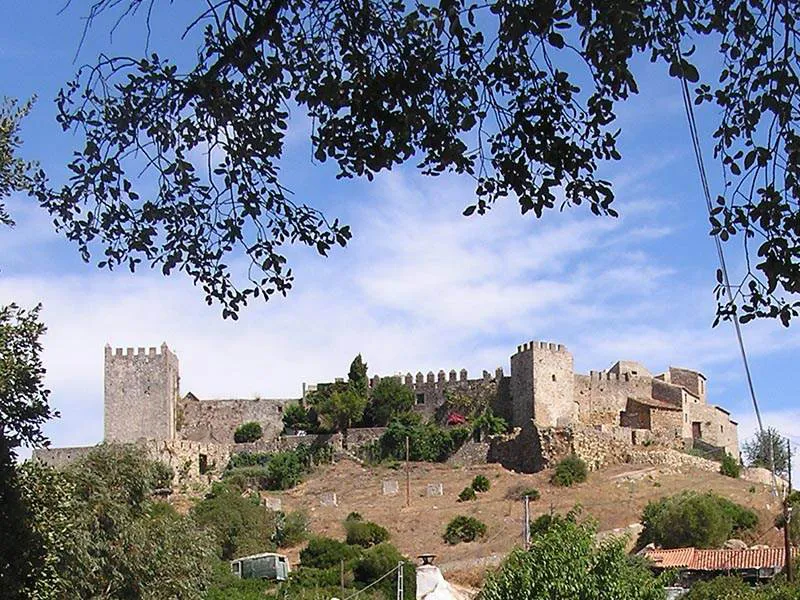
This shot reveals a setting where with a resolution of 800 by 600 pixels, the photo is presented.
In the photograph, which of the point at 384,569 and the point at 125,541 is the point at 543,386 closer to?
the point at 384,569

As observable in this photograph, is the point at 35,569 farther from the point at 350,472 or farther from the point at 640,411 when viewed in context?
the point at 640,411

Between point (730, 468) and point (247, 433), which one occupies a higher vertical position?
point (247, 433)

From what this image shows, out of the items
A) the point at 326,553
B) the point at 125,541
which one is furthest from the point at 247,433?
the point at 125,541

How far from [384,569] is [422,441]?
1445 centimetres

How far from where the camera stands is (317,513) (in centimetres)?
4331

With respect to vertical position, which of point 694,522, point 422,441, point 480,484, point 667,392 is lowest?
point 694,522

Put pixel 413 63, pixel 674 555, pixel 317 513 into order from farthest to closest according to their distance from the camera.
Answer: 1. pixel 317 513
2. pixel 674 555
3. pixel 413 63

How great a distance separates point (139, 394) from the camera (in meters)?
49.1

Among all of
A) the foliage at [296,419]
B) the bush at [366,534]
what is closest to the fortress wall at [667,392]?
the foliage at [296,419]

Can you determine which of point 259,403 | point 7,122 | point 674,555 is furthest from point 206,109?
point 259,403

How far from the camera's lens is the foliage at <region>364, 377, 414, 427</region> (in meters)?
51.3

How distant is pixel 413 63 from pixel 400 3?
0.88 ft

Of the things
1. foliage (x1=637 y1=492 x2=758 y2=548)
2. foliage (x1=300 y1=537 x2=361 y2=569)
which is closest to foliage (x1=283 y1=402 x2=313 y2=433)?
foliage (x1=300 y1=537 x2=361 y2=569)

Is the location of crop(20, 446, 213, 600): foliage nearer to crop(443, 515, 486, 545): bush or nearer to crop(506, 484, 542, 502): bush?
crop(443, 515, 486, 545): bush
